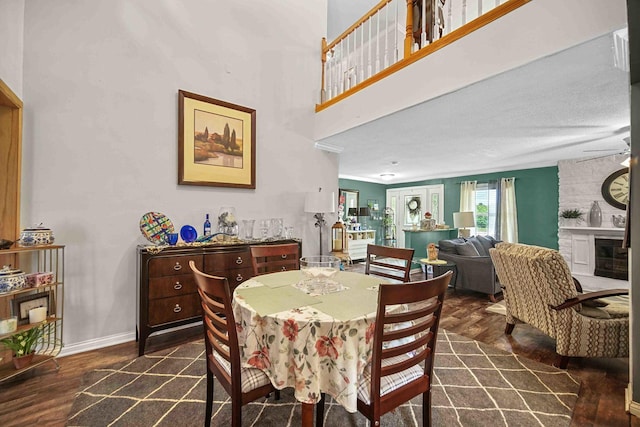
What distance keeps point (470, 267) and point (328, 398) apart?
3.30 meters

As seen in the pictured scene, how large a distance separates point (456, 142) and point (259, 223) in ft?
10.6

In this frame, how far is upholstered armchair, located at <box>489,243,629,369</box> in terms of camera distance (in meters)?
2.09

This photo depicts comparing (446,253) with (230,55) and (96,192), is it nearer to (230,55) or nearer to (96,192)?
(230,55)

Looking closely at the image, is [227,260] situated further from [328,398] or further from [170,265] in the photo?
[328,398]

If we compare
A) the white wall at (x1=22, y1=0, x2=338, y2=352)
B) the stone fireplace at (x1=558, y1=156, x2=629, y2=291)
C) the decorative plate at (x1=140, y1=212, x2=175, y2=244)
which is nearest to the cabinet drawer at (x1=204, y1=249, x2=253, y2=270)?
the decorative plate at (x1=140, y1=212, x2=175, y2=244)

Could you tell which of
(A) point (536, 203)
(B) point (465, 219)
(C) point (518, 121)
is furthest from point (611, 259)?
(C) point (518, 121)

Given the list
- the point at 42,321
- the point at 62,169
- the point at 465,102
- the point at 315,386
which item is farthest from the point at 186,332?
the point at 465,102

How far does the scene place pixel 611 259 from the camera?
480 centimetres

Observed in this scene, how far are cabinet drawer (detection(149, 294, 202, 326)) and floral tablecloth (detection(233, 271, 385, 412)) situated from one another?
1.44 meters

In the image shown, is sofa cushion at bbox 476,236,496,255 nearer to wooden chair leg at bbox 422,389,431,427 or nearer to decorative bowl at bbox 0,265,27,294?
wooden chair leg at bbox 422,389,431,427

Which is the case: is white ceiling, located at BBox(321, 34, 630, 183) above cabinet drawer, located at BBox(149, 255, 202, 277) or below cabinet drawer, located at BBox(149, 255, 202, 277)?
above

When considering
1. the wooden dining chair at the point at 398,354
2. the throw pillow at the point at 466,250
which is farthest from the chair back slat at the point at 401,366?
the throw pillow at the point at 466,250

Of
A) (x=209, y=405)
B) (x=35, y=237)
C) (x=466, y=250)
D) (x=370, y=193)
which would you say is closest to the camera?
(x=209, y=405)

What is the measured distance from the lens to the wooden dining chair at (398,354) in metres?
1.06
